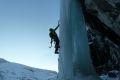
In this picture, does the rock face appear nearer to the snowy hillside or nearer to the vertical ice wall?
the vertical ice wall

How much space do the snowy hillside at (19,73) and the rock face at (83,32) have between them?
51.4 meters

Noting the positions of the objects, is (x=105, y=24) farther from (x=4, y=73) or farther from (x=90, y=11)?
(x=4, y=73)

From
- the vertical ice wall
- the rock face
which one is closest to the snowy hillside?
the rock face

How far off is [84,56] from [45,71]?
66.0 metres

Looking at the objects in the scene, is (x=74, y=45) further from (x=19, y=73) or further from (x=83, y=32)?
(x=19, y=73)

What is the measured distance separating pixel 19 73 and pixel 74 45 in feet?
198

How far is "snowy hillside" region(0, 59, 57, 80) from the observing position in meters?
72.5

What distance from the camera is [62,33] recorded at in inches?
685

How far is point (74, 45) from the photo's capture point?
1588 centimetres

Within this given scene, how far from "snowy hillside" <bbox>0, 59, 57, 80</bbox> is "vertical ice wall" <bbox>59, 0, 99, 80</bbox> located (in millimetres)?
53890

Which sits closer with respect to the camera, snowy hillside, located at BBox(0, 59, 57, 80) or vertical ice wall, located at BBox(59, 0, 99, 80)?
vertical ice wall, located at BBox(59, 0, 99, 80)

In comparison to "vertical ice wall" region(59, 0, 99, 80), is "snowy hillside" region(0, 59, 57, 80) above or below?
above

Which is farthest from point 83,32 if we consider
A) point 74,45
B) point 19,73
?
point 19,73

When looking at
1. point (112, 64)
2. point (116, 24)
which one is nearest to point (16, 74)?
point (112, 64)
